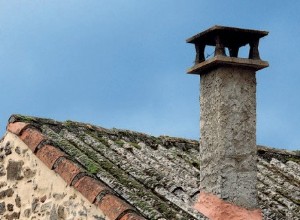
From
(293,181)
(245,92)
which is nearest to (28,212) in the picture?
(245,92)

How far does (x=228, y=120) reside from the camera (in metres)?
9.55

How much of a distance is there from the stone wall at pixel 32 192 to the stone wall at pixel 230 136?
1488 millimetres

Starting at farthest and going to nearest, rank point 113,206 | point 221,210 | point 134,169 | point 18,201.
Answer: point 18,201 → point 134,169 → point 221,210 → point 113,206

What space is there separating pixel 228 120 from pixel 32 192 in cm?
280

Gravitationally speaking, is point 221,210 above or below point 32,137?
below

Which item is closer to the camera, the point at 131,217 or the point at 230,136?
the point at 131,217

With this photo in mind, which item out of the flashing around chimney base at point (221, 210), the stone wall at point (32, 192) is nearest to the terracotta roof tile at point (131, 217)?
the stone wall at point (32, 192)

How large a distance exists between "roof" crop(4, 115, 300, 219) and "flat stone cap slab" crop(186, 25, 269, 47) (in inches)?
71.7

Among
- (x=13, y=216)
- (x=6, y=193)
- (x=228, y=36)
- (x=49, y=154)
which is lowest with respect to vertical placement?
(x=13, y=216)

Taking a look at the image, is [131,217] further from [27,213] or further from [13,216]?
[13,216]

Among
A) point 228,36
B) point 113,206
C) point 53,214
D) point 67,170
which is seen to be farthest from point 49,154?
point 228,36

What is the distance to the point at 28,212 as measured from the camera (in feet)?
34.2

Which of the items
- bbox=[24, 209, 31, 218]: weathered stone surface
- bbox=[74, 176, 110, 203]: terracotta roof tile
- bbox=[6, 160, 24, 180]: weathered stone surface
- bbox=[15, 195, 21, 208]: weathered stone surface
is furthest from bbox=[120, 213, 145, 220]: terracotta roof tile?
bbox=[6, 160, 24, 180]: weathered stone surface

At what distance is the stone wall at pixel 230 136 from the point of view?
945 cm
